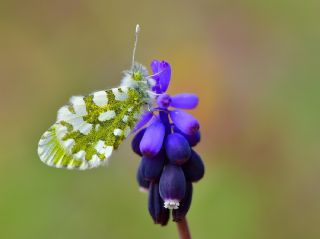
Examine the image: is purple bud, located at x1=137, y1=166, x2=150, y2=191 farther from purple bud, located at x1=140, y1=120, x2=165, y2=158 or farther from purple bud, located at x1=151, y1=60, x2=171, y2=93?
purple bud, located at x1=151, y1=60, x2=171, y2=93

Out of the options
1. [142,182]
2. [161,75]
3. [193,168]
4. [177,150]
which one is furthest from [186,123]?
[142,182]

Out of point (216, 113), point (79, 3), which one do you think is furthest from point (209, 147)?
point (79, 3)

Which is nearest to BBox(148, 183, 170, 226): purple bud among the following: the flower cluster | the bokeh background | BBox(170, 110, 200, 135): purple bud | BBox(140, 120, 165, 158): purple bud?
the flower cluster

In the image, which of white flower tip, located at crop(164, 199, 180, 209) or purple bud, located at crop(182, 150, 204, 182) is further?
purple bud, located at crop(182, 150, 204, 182)

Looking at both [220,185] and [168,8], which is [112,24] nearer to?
[168,8]

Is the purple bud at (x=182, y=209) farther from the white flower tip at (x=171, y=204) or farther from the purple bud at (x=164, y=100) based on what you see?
the purple bud at (x=164, y=100)

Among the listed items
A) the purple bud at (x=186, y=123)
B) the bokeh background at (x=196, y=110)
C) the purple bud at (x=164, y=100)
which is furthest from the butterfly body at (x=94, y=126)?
the bokeh background at (x=196, y=110)

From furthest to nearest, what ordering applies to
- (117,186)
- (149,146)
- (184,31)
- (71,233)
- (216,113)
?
(184,31), (216,113), (117,186), (71,233), (149,146)
